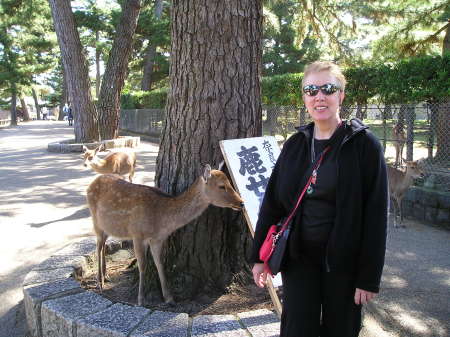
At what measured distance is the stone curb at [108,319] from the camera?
10.4 ft

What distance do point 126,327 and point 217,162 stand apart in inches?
72.9

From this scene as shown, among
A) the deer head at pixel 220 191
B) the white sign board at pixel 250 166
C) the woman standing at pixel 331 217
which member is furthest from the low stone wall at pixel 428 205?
the woman standing at pixel 331 217

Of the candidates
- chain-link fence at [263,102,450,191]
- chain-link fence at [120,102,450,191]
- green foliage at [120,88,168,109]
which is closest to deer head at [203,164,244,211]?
chain-link fence at [120,102,450,191]

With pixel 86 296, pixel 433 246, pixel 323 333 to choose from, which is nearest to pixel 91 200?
pixel 86 296

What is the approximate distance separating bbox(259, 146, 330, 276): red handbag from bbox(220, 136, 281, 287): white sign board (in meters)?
0.99

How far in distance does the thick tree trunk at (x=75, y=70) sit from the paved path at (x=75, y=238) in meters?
4.82

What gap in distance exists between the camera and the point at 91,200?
4695 millimetres

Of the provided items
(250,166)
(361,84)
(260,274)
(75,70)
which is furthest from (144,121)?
(260,274)

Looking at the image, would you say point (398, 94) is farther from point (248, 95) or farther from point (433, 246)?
point (248, 95)

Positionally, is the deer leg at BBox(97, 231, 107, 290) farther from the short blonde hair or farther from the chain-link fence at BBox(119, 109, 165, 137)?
the chain-link fence at BBox(119, 109, 165, 137)

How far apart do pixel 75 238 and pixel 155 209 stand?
2.80 metres

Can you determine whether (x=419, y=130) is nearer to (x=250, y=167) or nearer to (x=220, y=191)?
(x=250, y=167)

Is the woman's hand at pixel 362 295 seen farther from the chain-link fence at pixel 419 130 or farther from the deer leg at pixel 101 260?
the chain-link fence at pixel 419 130

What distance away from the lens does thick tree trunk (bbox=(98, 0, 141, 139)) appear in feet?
54.1
